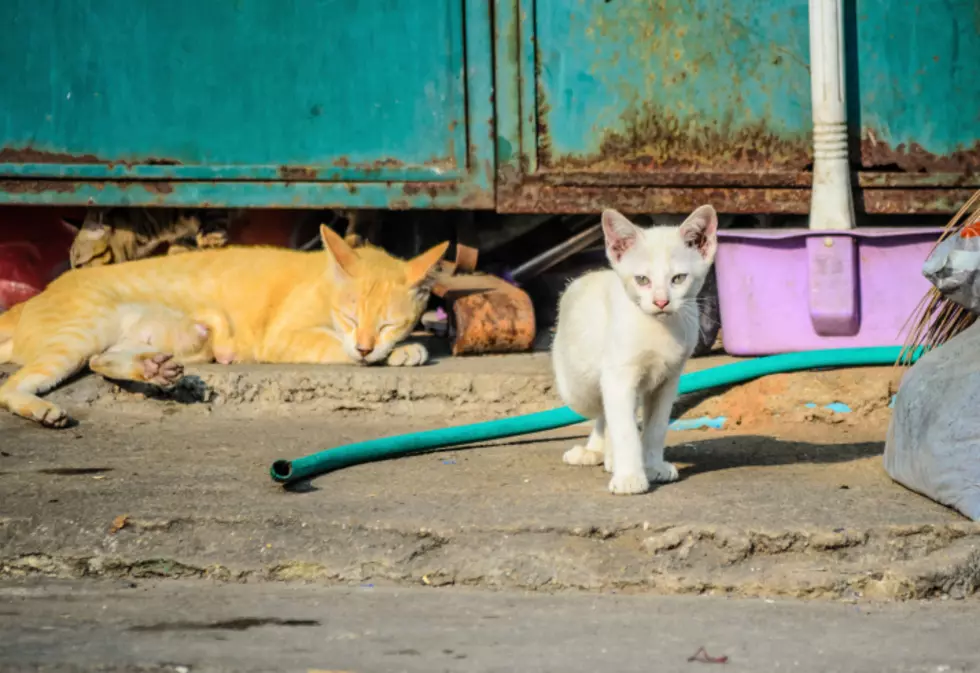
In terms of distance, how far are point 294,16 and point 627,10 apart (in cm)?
158

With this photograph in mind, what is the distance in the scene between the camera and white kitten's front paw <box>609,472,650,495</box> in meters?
4.18

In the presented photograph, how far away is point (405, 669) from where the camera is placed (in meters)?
3.11

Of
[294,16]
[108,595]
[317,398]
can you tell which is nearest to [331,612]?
[108,595]

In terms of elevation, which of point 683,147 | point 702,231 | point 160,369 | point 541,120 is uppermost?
point 541,120

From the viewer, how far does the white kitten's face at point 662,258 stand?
4.07 m

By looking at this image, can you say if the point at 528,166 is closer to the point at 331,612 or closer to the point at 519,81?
the point at 519,81

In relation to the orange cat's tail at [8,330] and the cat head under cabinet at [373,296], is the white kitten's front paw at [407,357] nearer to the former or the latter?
the cat head under cabinet at [373,296]

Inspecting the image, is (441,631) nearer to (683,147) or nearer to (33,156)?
(683,147)

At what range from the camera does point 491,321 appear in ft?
20.6

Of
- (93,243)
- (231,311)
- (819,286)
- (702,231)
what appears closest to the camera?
(702,231)

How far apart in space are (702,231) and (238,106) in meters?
3.11

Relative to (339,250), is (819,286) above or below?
below

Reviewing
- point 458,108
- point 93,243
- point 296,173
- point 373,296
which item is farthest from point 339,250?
point 93,243

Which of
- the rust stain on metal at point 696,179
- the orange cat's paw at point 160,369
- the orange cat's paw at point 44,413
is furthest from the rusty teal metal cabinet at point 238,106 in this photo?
the orange cat's paw at point 44,413
